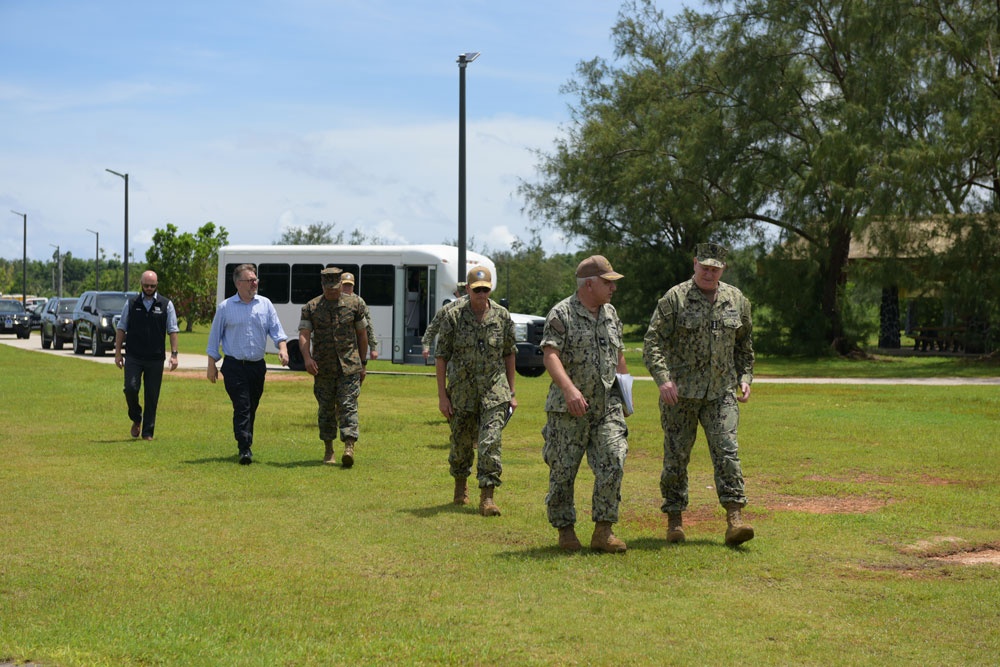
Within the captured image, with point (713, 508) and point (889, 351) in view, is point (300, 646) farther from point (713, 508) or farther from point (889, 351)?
point (889, 351)

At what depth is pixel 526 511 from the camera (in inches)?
363

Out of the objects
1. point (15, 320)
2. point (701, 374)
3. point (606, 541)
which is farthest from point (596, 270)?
point (15, 320)

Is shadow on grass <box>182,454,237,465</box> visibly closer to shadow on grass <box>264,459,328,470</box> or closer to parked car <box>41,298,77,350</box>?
shadow on grass <box>264,459,328,470</box>

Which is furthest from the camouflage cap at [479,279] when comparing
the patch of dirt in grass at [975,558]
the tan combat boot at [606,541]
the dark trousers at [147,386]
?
the dark trousers at [147,386]

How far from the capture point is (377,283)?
93.3ft

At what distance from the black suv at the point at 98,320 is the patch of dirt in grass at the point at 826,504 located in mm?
27012

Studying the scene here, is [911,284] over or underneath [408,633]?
over

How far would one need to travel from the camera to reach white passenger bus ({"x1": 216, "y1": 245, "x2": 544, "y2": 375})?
91.7 feet

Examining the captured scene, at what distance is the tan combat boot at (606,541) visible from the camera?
7590 mm

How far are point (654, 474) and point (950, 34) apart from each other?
1027 inches

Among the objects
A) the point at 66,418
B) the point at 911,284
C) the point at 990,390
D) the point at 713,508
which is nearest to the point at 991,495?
the point at 713,508

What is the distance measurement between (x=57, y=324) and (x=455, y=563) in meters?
35.4

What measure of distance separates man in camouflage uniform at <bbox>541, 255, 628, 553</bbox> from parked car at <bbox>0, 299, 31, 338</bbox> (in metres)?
49.2

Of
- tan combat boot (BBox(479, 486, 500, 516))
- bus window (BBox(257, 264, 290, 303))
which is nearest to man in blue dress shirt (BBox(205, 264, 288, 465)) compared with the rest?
tan combat boot (BBox(479, 486, 500, 516))
